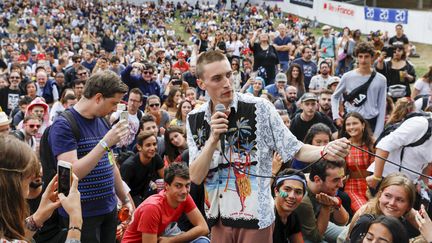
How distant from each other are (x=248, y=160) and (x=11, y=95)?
7953 millimetres

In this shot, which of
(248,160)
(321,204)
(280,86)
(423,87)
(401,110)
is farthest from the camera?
(280,86)

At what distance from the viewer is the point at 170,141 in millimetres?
6668

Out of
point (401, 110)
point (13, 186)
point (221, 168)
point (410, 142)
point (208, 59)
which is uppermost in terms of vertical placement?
point (208, 59)

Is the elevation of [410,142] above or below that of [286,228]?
above

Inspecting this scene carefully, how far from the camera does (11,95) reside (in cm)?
1020

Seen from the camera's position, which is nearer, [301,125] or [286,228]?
[286,228]

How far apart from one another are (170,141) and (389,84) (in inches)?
204

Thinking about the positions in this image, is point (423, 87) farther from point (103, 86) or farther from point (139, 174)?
point (103, 86)

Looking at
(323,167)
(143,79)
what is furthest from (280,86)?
(323,167)

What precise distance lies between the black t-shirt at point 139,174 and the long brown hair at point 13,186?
3605 millimetres

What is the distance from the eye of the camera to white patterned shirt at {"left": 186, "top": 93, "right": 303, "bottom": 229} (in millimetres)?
3199

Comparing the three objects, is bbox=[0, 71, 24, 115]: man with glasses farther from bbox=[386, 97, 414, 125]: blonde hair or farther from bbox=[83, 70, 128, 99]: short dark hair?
bbox=[83, 70, 128, 99]: short dark hair

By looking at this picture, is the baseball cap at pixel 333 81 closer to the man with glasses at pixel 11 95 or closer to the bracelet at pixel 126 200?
the man with glasses at pixel 11 95

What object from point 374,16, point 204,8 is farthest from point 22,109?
point 204,8
